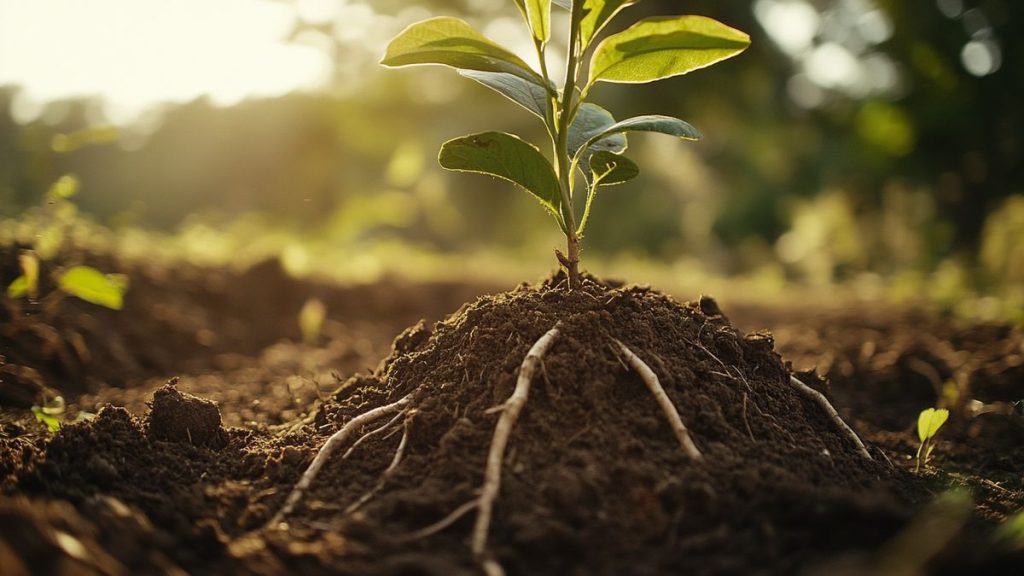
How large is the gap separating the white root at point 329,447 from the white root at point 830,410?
1.15 m

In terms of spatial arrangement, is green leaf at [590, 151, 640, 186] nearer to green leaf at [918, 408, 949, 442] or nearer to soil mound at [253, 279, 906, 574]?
soil mound at [253, 279, 906, 574]

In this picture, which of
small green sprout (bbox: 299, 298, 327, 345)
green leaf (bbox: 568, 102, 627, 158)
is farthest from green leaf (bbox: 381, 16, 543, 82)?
small green sprout (bbox: 299, 298, 327, 345)

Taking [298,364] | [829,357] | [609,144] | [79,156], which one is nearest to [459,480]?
[609,144]

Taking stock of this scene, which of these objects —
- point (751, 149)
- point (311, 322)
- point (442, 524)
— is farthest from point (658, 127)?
point (751, 149)

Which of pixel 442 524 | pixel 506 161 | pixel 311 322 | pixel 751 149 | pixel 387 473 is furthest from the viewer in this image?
pixel 751 149

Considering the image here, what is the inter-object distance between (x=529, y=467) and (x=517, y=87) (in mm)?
1055

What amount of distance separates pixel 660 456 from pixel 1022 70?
1005 centimetres

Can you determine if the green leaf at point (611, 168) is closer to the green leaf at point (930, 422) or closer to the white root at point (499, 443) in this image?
the white root at point (499, 443)

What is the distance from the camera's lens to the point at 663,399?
1.74m

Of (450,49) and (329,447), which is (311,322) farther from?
(450,49)

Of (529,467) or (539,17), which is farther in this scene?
(539,17)

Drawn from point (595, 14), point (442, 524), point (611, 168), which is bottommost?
point (442, 524)

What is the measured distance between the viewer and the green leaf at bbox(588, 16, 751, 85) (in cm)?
181

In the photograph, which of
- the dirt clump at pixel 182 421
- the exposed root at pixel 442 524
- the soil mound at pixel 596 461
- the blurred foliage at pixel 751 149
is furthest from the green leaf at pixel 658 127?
the blurred foliage at pixel 751 149
